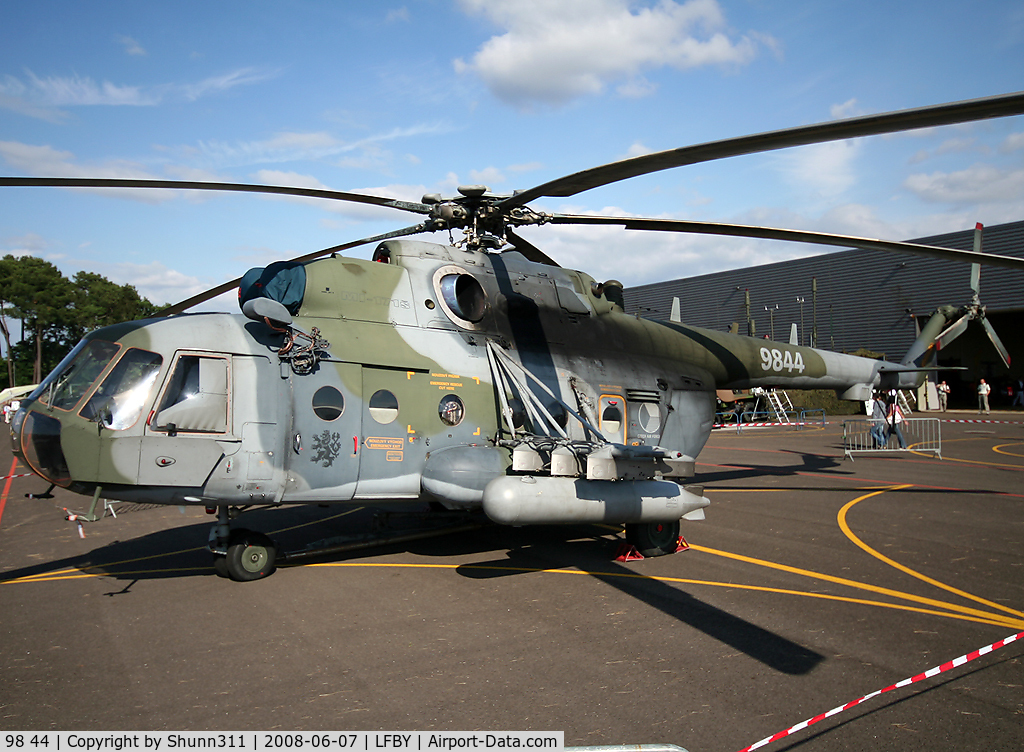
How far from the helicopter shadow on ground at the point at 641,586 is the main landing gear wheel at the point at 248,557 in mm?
2314

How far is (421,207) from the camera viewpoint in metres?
8.02

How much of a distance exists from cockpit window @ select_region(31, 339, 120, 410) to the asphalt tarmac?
214 cm

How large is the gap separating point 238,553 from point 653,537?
5.21m

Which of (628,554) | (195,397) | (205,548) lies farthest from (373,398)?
(628,554)

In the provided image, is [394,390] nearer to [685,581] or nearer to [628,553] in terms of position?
[628,553]

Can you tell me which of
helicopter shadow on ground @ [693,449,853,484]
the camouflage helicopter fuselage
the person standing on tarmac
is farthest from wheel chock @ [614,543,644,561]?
the person standing on tarmac

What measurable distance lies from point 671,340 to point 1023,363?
52444 mm

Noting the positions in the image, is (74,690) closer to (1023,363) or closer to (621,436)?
(621,436)

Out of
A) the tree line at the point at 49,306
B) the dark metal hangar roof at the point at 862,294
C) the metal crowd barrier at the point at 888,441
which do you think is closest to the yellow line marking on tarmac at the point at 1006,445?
the metal crowd barrier at the point at 888,441

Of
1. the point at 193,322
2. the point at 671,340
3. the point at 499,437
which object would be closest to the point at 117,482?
the point at 193,322

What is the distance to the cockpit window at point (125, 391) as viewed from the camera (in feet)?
21.1

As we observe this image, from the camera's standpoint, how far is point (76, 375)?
6.65 m

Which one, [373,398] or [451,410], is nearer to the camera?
[373,398]

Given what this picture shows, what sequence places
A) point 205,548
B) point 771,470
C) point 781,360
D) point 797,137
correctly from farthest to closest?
point 771,470
point 781,360
point 205,548
point 797,137
